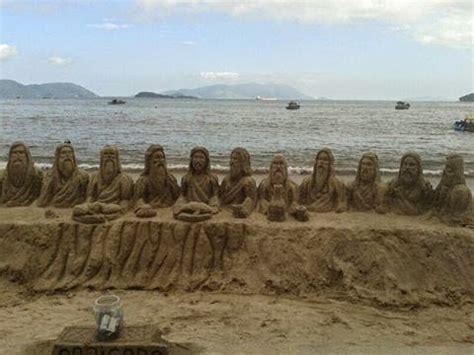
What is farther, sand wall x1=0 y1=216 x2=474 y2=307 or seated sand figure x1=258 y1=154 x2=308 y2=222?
seated sand figure x1=258 y1=154 x2=308 y2=222

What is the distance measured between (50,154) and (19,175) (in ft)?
42.7

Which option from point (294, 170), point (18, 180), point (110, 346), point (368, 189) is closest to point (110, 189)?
point (18, 180)

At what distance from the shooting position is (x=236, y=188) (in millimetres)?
7688

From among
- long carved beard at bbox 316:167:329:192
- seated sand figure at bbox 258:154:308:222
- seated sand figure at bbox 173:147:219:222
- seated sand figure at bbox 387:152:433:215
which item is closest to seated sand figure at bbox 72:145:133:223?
seated sand figure at bbox 173:147:219:222

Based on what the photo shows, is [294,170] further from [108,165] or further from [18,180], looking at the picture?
[18,180]

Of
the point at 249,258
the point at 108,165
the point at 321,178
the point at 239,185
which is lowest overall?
the point at 249,258

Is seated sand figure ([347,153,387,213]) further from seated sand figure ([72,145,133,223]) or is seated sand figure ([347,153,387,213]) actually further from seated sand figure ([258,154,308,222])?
seated sand figure ([72,145,133,223])

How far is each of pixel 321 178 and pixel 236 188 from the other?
119 centimetres

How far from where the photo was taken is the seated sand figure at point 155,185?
773cm

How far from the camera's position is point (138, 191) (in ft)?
25.3

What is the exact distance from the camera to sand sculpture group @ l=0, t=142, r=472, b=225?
7.50 meters

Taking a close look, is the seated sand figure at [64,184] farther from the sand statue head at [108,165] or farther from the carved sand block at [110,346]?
the carved sand block at [110,346]

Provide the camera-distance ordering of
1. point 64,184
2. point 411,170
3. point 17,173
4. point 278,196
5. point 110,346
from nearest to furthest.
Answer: point 110,346, point 278,196, point 411,170, point 64,184, point 17,173

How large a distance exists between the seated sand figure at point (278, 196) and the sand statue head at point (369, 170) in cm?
93
